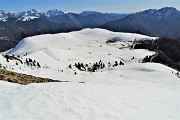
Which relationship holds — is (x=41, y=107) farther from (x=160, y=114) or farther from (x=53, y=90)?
(x=160, y=114)

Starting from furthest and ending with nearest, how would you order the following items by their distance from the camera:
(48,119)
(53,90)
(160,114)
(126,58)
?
(126,58), (53,90), (160,114), (48,119)

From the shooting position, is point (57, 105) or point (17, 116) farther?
point (57, 105)

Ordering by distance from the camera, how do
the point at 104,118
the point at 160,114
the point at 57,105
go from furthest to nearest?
the point at 160,114
the point at 57,105
the point at 104,118

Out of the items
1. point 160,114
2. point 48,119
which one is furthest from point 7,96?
point 160,114

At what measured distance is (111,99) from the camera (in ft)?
61.3

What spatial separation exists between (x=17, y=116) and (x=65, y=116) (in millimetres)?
2240

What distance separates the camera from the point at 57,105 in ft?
50.2

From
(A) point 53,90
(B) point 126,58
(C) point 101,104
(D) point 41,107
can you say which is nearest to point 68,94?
(A) point 53,90

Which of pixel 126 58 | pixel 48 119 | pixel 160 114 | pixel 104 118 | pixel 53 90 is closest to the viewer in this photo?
pixel 48 119

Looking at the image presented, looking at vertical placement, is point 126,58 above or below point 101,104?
below

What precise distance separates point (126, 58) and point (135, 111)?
5734 inches

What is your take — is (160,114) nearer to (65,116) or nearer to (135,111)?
(135,111)

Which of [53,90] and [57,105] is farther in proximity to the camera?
[53,90]

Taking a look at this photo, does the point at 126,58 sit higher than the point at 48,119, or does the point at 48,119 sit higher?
the point at 48,119
